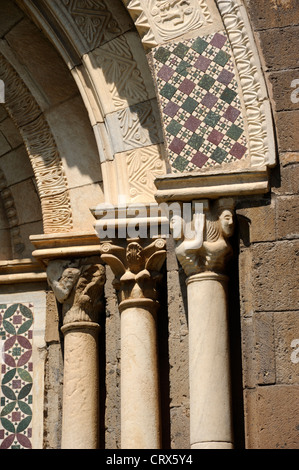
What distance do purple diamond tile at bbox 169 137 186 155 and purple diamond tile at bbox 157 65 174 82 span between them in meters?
0.36

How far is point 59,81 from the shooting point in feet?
26.2

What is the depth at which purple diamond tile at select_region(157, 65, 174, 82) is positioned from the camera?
698 centimetres

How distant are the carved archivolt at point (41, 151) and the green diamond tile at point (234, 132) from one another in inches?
58.0

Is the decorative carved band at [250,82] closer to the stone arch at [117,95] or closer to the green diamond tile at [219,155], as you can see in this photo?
the green diamond tile at [219,155]

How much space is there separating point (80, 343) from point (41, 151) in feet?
4.22

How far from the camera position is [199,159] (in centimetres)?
682

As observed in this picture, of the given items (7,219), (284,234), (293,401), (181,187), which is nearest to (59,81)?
(7,219)

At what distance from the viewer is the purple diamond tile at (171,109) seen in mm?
6930

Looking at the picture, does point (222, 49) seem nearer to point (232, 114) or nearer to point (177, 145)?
point (232, 114)

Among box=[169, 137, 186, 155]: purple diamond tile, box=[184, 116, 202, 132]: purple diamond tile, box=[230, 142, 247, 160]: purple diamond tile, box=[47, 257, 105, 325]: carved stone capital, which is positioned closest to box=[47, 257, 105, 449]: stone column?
box=[47, 257, 105, 325]: carved stone capital

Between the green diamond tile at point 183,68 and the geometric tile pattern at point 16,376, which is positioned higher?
the green diamond tile at point 183,68

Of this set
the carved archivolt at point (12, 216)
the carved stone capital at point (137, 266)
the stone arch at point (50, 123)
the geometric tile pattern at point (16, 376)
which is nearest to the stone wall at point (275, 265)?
the carved stone capital at point (137, 266)

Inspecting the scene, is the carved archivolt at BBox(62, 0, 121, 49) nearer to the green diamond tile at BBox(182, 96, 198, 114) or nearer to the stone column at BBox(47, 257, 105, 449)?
the green diamond tile at BBox(182, 96, 198, 114)

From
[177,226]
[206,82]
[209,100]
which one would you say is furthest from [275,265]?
[206,82]
